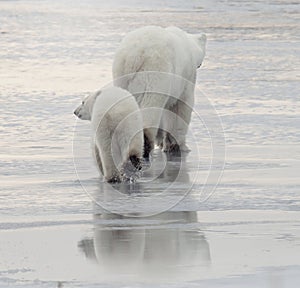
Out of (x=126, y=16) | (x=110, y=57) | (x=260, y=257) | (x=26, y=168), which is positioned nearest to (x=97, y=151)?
(x=26, y=168)

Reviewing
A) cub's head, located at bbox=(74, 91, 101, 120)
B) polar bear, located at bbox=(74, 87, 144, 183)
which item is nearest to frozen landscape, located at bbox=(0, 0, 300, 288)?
polar bear, located at bbox=(74, 87, 144, 183)

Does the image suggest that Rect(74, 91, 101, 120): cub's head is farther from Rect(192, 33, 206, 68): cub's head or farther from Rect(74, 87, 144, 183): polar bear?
Rect(192, 33, 206, 68): cub's head

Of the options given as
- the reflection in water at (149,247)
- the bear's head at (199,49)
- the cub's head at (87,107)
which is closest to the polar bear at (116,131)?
the cub's head at (87,107)

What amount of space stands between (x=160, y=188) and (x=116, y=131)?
1.83ft

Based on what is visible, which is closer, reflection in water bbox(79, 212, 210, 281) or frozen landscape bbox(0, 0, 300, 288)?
reflection in water bbox(79, 212, 210, 281)

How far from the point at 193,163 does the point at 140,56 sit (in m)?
1.03

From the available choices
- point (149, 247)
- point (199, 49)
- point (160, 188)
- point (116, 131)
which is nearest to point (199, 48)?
point (199, 49)

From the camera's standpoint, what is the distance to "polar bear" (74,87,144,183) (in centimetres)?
930

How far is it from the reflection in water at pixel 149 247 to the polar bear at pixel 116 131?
4.15 feet

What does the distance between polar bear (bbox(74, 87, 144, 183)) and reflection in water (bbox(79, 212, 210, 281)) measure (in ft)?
4.15

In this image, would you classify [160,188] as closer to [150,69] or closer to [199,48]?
[150,69]

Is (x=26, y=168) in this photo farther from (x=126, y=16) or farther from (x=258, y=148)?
(x=126, y=16)

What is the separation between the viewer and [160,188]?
30.4 ft

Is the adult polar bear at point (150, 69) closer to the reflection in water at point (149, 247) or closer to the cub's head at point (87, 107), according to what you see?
the cub's head at point (87, 107)
